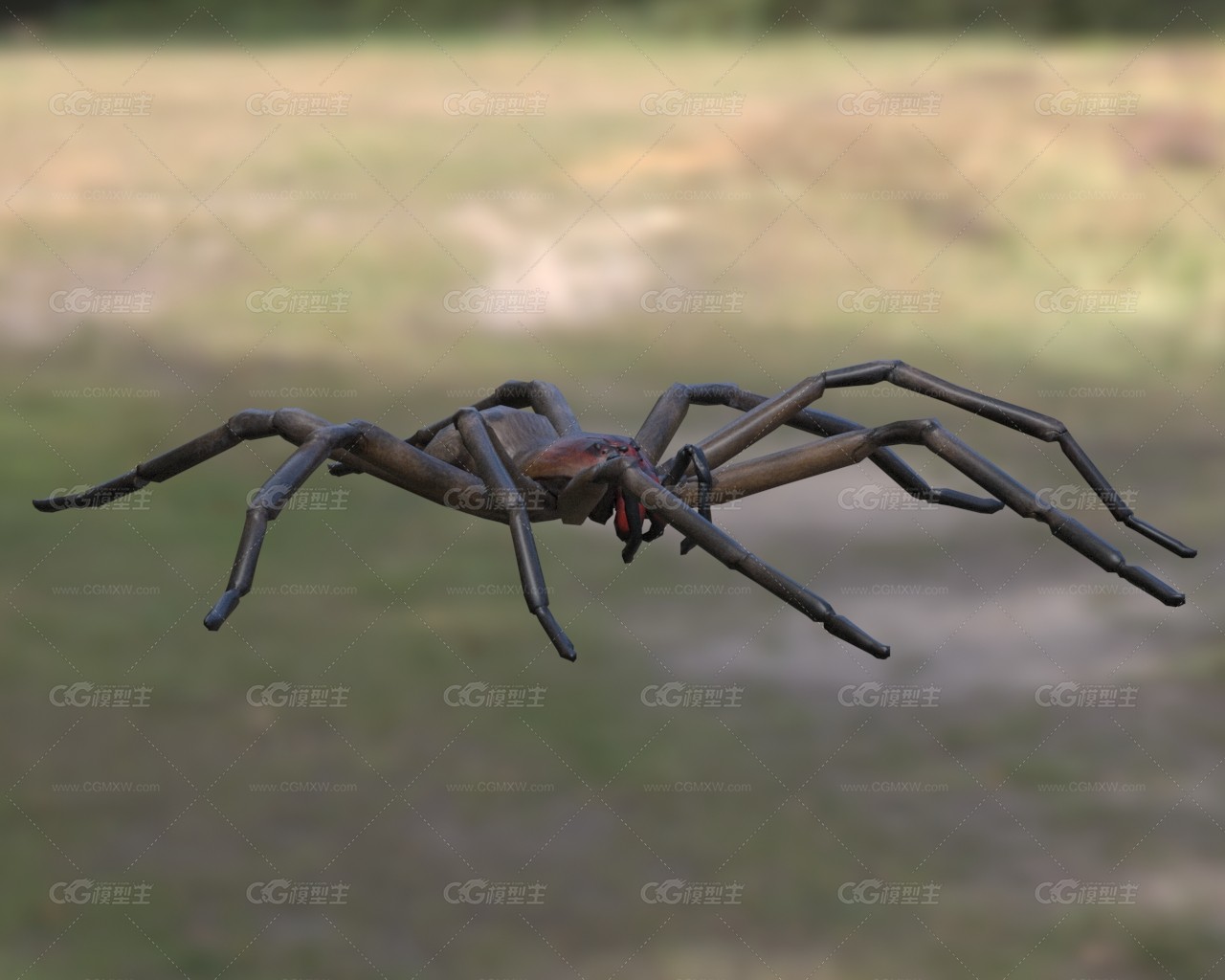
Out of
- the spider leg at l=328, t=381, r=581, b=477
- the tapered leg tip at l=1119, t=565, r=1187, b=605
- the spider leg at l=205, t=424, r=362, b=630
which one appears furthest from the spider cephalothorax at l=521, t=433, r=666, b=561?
the tapered leg tip at l=1119, t=565, r=1187, b=605

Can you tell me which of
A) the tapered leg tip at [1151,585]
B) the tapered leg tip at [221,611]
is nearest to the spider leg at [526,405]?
the tapered leg tip at [221,611]

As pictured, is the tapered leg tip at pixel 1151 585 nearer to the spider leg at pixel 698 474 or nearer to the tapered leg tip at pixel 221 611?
the spider leg at pixel 698 474

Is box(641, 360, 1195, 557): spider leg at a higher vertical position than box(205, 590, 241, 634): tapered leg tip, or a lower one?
higher

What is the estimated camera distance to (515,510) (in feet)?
20.1

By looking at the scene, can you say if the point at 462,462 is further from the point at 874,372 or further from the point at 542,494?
the point at 874,372

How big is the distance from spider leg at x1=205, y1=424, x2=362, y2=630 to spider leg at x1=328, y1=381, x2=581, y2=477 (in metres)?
0.52

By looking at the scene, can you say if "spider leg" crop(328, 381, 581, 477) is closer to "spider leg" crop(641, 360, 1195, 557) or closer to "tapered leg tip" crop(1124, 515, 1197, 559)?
"spider leg" crop(641, 360, 1195, 557)

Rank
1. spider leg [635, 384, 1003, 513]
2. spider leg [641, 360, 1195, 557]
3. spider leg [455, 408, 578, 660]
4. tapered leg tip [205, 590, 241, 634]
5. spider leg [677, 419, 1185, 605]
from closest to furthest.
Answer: tapered leg tip [205, 590, 241, 634]
spider leg [455, 408, 578, 660]
spider leg [677, 419, 1185, 605]
spider leg [641, 360, 1195, 557]
spider leg [635, 384, 1003, 513]

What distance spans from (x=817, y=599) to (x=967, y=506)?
153cm

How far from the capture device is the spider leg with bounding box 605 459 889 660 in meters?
5.70

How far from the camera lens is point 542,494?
257 inches

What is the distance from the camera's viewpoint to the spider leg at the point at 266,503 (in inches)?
231

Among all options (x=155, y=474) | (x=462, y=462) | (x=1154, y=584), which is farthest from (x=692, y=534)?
(x=155, y=474)

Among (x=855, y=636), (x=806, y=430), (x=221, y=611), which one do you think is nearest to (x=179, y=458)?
(x=221, y=611)
